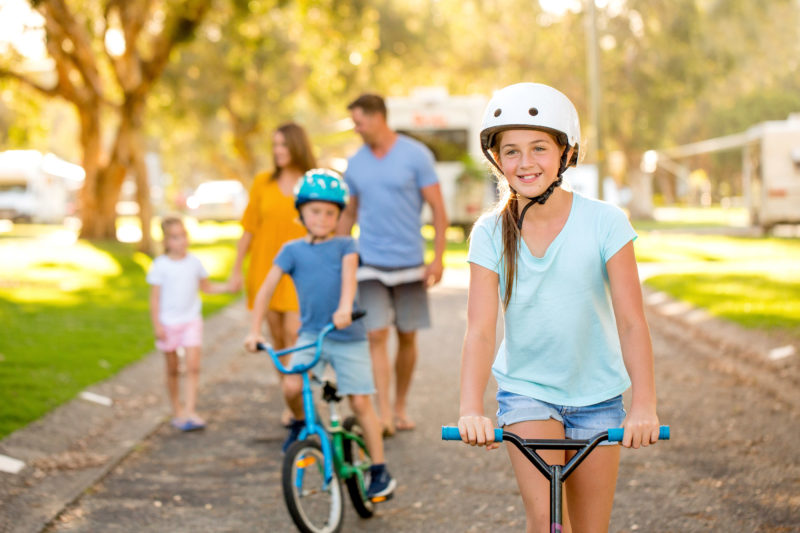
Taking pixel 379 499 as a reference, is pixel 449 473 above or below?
below

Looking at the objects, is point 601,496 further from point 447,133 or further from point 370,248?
point 447,133

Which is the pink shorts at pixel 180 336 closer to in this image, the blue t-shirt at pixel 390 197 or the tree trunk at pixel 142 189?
the blue t-shirt at pixel 390 197

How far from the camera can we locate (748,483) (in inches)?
236

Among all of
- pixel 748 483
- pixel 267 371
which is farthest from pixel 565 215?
pixel 267 371

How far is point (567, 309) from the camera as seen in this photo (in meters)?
3.38

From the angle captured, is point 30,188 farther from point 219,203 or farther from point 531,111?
point 531,111

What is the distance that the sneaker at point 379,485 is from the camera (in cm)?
568

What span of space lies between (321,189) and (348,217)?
1838 mm

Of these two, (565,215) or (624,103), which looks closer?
(565,215)

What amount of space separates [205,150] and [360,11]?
3413cm

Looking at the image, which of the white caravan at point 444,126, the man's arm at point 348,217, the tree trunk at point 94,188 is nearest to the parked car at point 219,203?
the tree trunk at point 94,188

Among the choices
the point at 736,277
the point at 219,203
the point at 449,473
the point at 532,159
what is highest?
the point at 532,159

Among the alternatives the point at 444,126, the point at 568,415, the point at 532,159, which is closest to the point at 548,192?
the point at 532,159

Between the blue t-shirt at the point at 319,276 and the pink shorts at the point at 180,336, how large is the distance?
2492 mm
